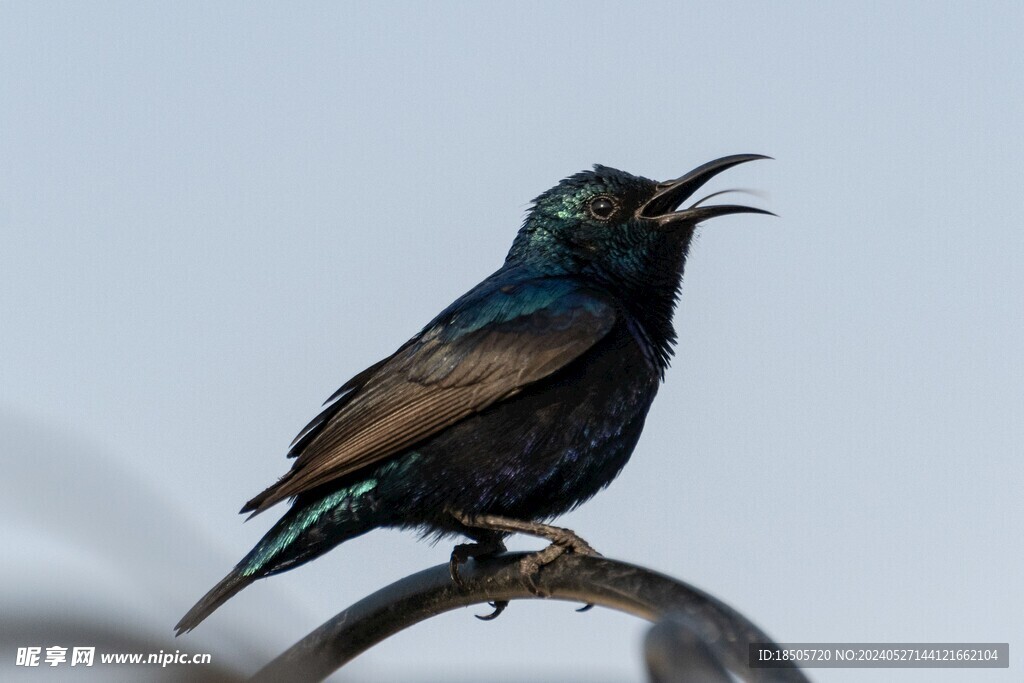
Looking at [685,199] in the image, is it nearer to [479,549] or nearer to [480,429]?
[480,429]

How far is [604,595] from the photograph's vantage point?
3.90 m

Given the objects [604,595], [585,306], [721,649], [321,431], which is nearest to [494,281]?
[585,306]

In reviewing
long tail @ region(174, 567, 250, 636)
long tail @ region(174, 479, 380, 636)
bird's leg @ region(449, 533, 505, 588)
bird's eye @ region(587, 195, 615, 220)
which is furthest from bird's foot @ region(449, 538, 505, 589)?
bird's eye @ region(587, 195, 615, 220)

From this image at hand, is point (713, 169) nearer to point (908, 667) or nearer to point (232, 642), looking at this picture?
point (908, 667)

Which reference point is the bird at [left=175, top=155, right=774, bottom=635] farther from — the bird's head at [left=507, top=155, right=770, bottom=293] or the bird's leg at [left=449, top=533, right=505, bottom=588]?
the bird's head at [left=507, top=155, right=770, bottom=293]

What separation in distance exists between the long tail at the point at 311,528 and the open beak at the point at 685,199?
1865mm

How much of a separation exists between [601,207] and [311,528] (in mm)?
2024

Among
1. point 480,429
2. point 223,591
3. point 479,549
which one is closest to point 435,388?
point 480,429

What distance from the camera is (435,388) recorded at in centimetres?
533

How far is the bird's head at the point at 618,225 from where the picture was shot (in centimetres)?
598

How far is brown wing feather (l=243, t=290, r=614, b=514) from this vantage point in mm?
5164

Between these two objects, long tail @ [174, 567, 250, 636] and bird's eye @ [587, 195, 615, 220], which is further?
bird's eye @ [587, 195, 615, 220]

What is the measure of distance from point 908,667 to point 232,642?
2.16 meters

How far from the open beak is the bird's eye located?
13 cm
